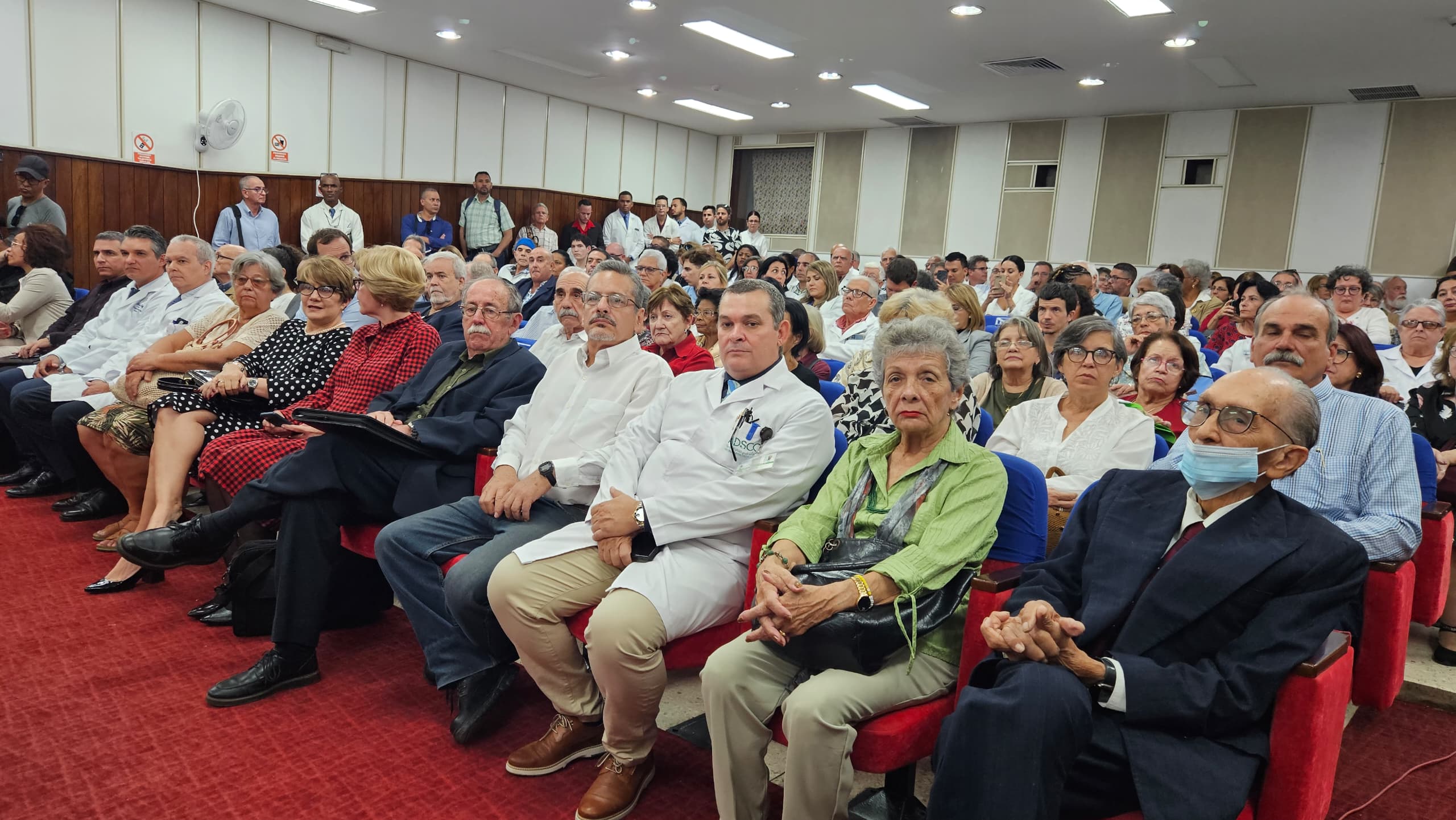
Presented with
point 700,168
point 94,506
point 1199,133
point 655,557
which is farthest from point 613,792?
point 700,168

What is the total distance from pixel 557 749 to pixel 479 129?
35.8 feet

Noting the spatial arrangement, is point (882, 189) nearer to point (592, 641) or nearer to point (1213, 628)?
point (592, 641)

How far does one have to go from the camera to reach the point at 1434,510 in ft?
8.09

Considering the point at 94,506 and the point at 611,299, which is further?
the point at 94,506

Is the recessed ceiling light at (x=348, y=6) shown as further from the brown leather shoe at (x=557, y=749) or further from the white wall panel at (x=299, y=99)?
the brown leather shoe at (x=557, y=749)

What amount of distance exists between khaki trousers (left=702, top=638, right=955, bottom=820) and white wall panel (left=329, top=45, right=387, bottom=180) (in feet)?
32.8

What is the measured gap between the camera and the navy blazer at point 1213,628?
5.09ft

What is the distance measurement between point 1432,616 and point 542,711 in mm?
2598

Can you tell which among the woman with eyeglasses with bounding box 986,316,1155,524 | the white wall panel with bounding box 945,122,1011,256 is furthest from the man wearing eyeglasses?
the white wall panel with bounding box 945,122,1011,256

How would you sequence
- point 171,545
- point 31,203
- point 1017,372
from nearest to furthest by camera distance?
point 171,545
point 1017,372
point 31,203

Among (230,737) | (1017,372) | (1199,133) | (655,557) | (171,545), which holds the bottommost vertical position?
(230,737)

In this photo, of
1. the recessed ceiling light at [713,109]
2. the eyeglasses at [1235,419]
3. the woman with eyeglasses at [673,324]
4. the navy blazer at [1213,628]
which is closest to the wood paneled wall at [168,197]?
the recessed ceiling light at [713,109]

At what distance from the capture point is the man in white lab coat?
6.98ft

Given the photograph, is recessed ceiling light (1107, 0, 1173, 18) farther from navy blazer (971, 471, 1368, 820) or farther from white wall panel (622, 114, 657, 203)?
white wall panel (622, 114, 657, 203)
